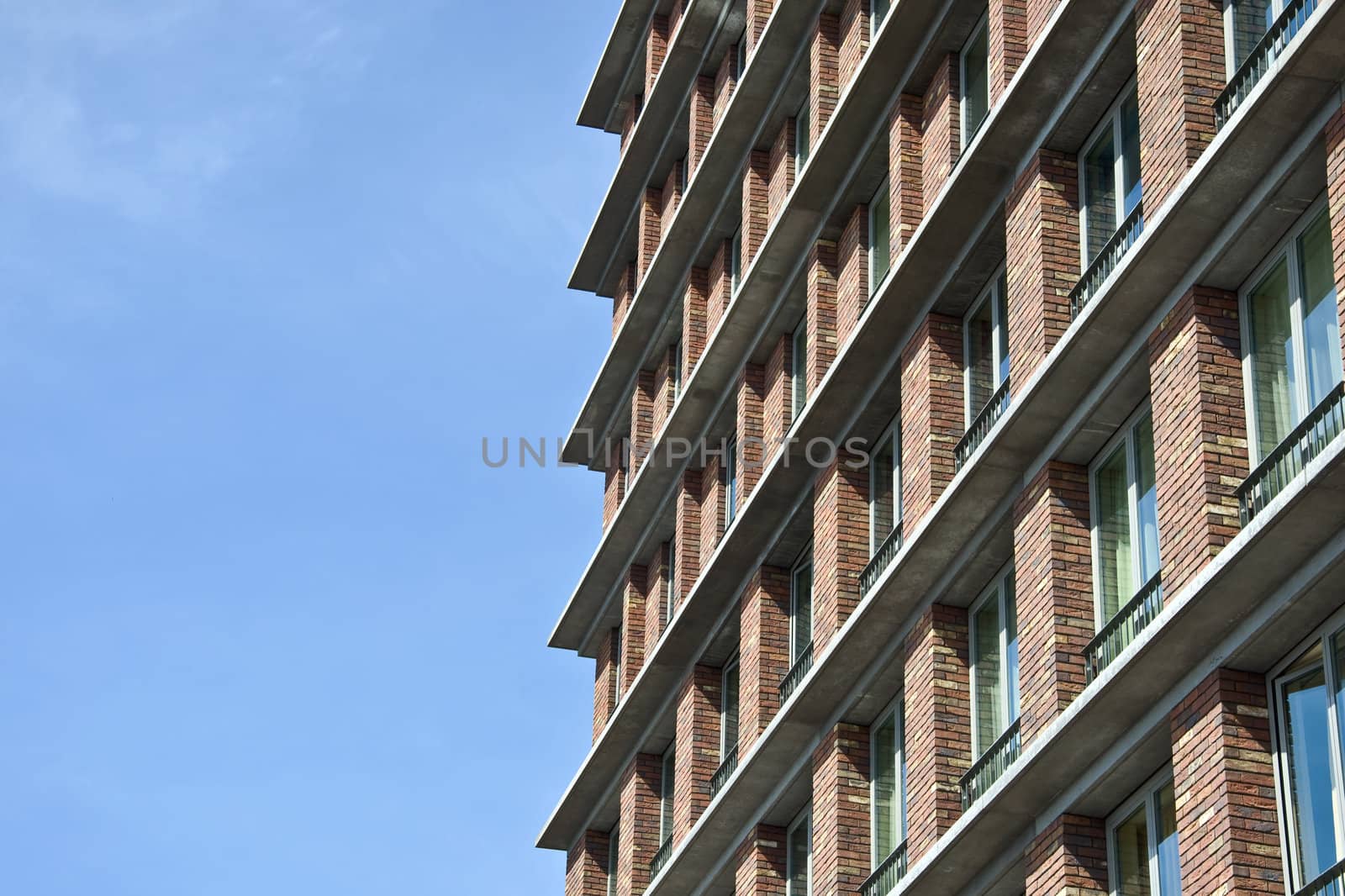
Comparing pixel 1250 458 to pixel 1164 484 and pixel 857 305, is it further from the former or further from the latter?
pixel 857 305

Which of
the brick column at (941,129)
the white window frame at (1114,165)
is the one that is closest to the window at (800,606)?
the brick column at (941,129)

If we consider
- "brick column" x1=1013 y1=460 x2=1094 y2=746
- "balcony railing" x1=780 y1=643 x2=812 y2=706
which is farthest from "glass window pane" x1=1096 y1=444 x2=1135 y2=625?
"balcony railing" x1=780 y1=643 x2=812 y2=706

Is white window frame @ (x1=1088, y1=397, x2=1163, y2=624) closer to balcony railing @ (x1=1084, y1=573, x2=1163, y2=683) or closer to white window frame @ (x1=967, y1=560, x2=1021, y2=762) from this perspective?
balcony railing @ (x1=1084, y1=573, x2=1163, y2=683)

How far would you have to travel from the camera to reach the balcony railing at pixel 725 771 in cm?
3216

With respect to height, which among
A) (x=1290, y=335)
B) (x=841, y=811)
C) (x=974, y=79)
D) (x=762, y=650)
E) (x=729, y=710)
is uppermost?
(x=974, y=79)

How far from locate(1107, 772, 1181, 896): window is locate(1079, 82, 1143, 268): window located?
21.2 ft

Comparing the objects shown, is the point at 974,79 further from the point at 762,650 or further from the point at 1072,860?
the point at 1072,860

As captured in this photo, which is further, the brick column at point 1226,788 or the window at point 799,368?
the window at point 799,368

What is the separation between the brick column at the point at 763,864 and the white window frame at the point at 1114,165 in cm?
1007

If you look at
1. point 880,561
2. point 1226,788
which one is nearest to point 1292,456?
point 1226,788

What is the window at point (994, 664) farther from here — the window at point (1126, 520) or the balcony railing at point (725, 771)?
the balcony railing at point (725, 771)

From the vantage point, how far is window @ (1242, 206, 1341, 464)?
19781 mm

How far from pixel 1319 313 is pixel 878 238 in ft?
39.1

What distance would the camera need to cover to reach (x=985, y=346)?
2725 centimetres
